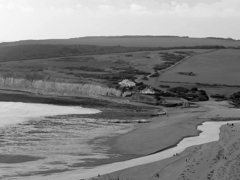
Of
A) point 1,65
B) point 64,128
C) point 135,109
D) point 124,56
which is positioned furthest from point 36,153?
point 124,56

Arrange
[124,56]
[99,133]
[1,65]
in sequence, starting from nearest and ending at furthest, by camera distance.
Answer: [99,133]
[1,65]
[124,56]

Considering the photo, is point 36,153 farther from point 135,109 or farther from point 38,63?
point 38,63

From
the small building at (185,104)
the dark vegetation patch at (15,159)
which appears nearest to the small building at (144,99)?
the small building at (185,104)

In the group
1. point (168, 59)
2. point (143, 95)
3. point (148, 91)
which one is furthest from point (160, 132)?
point (168, 59)

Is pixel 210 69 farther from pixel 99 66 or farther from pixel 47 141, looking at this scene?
pixel 47 141

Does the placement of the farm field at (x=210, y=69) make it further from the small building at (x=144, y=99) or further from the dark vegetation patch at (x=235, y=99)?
the small building at (x=144, y=99)

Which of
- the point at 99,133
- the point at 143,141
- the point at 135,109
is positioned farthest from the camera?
the point at 135,109
